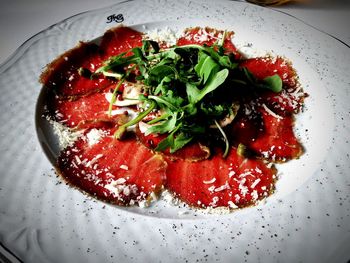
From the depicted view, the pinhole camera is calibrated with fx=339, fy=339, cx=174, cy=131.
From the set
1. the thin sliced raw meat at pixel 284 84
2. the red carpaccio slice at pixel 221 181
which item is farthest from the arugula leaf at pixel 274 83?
the red carpaccio slice at pixel 221 181

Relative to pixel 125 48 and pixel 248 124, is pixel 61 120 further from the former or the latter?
pixel 248 124

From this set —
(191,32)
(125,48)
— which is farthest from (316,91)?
(125,48)

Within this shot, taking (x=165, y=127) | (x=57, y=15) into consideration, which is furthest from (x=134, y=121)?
(x=57, y=15)

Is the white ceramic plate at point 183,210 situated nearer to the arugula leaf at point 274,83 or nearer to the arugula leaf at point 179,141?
the arugula leaf at point 274,83

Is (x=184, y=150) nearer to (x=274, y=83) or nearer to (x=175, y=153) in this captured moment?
(x=175, y=153)

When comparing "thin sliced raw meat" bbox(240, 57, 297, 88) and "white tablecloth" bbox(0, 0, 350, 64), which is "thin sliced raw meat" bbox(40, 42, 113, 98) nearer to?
"white tablecloth" bbox(0, 0, 350, 64)
